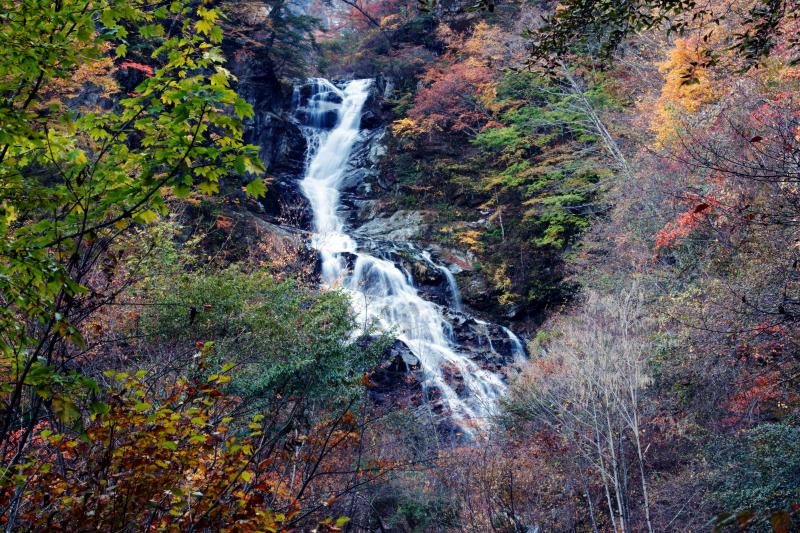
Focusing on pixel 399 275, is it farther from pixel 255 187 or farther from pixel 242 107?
pixel 242 107

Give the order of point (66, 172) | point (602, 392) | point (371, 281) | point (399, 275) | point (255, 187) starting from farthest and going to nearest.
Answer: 1. point (399, 275)
2. point (371, 281)
3. point (602, 392)
4. point (255, 187)
5. point (66, 172)

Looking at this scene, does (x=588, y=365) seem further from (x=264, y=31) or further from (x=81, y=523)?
(x=264, y=31)

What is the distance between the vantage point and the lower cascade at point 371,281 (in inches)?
→ 610

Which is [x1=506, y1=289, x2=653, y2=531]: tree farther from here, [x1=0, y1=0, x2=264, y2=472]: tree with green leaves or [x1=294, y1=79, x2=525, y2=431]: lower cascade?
[x1=0, y1=0, x2=264, y2=472]: tree with green leaves

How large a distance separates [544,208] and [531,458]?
13354mm

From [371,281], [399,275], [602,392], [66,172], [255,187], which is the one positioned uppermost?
[399,275]

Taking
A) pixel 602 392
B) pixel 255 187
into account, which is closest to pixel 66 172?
pixel 255 187

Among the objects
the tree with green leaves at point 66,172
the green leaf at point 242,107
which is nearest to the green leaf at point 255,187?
the tree with green leaves at point 66,172

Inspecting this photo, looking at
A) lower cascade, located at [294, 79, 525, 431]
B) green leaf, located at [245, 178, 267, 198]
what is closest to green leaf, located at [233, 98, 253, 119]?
green leaf, located at [245, 178, 267, 198]

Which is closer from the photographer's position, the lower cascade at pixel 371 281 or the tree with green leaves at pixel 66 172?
the tree with green leaves at pixel 66 172

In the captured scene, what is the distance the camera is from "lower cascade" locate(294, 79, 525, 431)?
15.5 meters

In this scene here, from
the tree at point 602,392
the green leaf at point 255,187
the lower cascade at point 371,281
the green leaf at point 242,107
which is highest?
the lower cascade at point 371,281

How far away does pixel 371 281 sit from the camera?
1908 cm

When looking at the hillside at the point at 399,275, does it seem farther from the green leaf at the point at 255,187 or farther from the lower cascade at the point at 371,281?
the lower cascade at the point at 371,281
